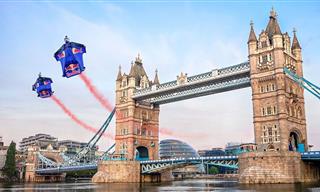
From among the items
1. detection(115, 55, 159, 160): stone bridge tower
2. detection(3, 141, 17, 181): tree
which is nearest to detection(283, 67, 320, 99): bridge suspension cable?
detection(115, 55, 159, 160): stone bridge tower

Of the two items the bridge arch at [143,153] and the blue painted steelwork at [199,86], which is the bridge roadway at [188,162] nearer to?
the bridge arch at [143,153]

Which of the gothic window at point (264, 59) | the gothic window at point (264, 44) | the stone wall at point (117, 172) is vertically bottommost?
the stone wall at point (117, 172)

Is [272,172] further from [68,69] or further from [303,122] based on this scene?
[68,69]

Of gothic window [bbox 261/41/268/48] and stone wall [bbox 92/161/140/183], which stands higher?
gothic window [bbox 261/41/268/48]

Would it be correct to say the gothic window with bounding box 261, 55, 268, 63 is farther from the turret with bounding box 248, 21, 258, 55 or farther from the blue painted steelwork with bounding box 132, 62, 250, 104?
the blue painted steelwork with bounding box 132, 62, 250, 104

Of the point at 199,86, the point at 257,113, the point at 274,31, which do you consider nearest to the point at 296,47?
the point at 274,31

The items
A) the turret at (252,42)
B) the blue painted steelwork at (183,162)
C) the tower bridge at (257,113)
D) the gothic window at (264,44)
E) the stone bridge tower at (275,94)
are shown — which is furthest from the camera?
the turret at (252,42)

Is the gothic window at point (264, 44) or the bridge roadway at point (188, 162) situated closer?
the bridge roadway at point (188, 162)

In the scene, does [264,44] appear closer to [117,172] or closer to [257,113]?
[257,113]

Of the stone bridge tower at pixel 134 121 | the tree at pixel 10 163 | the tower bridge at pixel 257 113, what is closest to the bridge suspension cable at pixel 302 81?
the tower bridge at pixel 257 113
